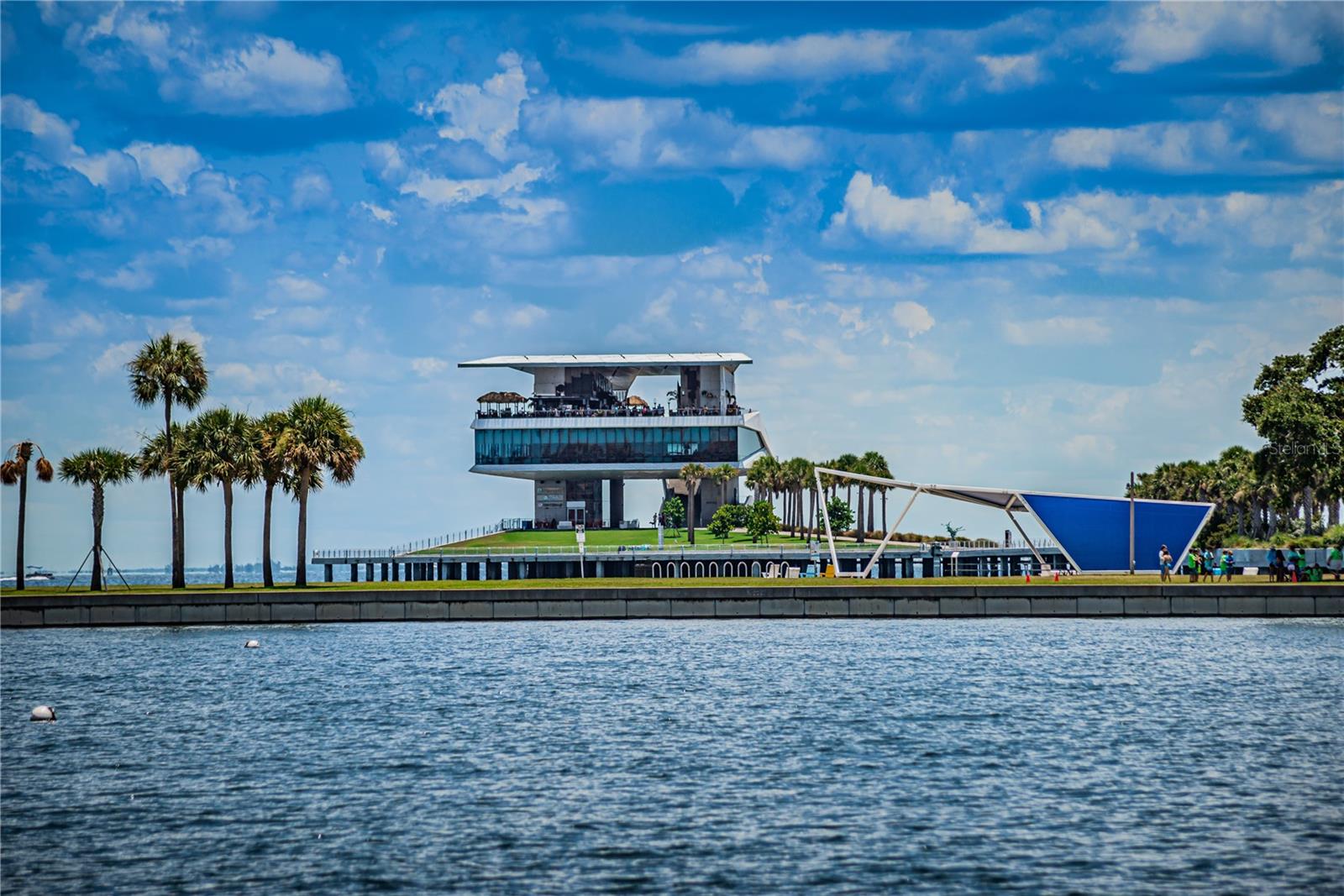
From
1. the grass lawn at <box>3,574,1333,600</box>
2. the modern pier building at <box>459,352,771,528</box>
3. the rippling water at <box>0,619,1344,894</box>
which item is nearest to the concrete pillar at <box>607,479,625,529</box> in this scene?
the modern pier building at <box>459,352,771,528</box>

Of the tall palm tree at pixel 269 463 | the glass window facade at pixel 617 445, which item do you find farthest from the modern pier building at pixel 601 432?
the tall palm tree at pixel 269 463

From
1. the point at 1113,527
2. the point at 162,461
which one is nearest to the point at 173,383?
the point at 162,461

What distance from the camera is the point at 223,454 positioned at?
71.2 metres

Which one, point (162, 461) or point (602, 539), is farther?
point (602, 539)

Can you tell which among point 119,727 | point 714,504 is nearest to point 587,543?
point 714,504

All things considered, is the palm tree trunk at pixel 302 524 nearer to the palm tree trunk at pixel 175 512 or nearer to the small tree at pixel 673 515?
the palm tree trunk at pixel 175 512

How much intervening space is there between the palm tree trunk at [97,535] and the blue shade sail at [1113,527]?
4182 centimetres

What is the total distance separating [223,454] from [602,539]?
49.8 metres

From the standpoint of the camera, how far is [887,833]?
19891 millimetres

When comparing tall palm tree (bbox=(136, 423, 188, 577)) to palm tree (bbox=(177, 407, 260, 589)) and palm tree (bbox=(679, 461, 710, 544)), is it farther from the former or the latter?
palm tree (bbox=(679, 461, 710, 544))

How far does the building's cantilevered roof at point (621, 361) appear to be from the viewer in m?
139

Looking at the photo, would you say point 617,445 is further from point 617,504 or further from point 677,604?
point 677,604

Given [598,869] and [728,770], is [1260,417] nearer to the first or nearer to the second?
[728,770]

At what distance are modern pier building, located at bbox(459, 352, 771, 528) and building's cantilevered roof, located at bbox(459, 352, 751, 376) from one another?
3.0 inches
